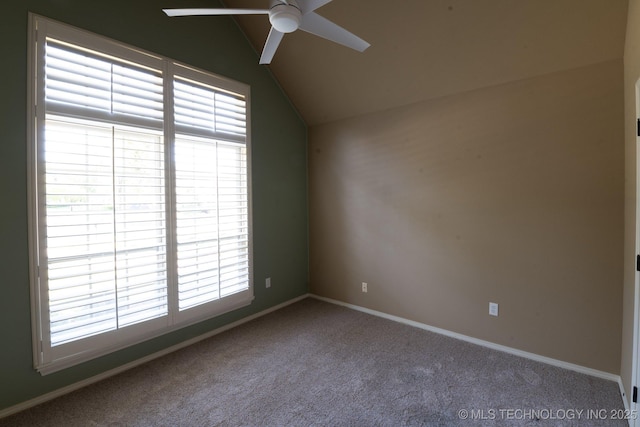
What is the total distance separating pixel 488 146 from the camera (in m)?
2.83

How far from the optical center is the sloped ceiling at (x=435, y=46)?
7.29 ft


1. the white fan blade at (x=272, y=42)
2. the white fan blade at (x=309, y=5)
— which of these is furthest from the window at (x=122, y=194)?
the white fan blade at (x=309, y=5)

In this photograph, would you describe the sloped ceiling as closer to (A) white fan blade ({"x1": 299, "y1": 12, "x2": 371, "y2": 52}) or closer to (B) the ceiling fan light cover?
(A) white fan blade ({"x1": 299, "y1": 12, "x2": 371, "y2": 52})

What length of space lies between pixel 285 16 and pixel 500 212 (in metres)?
2.41

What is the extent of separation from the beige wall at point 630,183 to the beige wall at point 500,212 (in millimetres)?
118

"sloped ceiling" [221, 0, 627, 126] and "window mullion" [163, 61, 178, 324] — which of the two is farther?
"window mullion" [163, 61, 178, 324]

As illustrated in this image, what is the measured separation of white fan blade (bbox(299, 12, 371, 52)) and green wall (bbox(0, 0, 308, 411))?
166cm

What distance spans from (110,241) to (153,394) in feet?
3.91

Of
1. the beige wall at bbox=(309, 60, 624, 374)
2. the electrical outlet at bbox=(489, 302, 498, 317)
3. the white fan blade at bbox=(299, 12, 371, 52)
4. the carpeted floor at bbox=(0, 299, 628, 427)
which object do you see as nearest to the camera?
the white fan blade at bbox=(299, 12, 371, 52)

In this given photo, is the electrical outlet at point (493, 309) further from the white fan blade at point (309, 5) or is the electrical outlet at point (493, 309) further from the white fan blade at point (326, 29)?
the white fan blade at point (309, 5)

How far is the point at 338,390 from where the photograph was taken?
228 centimetres

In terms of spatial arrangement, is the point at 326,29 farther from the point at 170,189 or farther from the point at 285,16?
the point at 170,189

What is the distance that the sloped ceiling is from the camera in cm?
222

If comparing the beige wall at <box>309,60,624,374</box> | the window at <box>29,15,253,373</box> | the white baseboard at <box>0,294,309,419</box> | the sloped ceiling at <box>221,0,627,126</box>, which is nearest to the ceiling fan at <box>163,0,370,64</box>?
the sloped ceiling at <box>221,0,627,126</box>
